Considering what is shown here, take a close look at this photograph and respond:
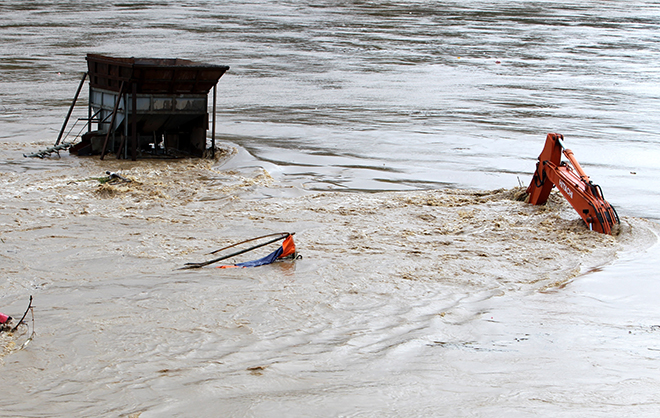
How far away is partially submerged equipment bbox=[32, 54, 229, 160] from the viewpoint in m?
14.6

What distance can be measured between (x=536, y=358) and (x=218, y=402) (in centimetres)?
290

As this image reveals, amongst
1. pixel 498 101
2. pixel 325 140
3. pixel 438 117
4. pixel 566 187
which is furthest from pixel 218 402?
pixel 498 101

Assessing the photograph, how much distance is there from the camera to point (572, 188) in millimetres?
10773

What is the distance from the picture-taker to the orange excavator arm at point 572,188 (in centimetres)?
1059

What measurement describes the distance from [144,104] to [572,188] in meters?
8.56

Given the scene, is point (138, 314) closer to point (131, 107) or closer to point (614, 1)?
point (131, 107)

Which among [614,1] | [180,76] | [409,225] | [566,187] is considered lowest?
[409,225]

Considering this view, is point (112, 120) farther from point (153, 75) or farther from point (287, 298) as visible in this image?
point (287, 298)

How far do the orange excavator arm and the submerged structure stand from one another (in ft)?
22.5

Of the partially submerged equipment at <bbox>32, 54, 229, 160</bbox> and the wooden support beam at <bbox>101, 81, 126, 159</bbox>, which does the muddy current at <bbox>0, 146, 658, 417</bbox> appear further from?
the partially submerged equipment at <bbox>32, 54, 229, 160</bbox>

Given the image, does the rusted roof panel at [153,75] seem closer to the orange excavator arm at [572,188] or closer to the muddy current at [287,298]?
the muddy current at [287,298]

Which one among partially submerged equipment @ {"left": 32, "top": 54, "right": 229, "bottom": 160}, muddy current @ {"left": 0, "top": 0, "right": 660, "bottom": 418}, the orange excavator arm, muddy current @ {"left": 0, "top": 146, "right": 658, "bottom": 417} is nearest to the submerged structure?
partially submerged equipment @ {"left": 32, "top": 54, "right": 229, "bottom": 160}

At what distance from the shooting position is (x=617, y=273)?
9.32m

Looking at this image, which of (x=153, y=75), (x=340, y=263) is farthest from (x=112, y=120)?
(x=340, y=263)
